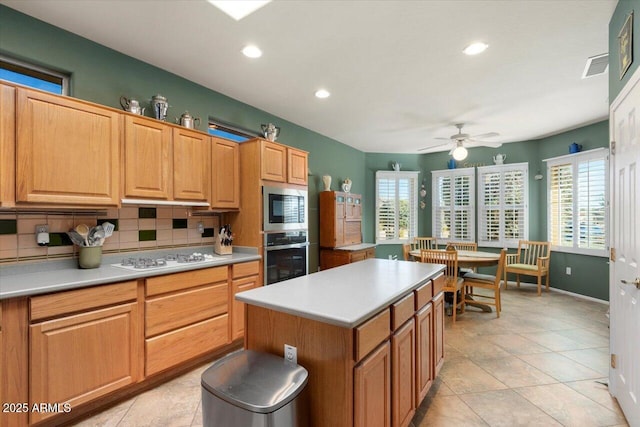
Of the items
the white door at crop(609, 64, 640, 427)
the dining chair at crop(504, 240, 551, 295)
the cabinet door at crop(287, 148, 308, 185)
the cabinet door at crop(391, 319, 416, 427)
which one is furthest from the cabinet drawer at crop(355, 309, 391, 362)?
the dining chair at crop(504, 240, 551, 295)

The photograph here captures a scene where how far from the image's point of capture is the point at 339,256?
4.83m

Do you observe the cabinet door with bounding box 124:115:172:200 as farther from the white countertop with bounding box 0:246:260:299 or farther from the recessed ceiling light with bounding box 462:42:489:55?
the recessed ceiling light with bounding box 462:42:489:55

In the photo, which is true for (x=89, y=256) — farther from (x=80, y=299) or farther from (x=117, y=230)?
(x=80, y=299)

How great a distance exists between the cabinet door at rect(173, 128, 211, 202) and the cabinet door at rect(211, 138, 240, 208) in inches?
2.9

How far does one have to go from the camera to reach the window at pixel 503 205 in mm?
5707

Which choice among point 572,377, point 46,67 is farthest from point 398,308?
point 46,67

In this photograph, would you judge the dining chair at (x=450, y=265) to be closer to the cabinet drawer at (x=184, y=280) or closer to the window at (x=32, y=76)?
the cabinet drawer at (x=184, y=280)

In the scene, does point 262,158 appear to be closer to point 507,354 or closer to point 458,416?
point 458,416

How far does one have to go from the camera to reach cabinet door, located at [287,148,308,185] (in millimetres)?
3650


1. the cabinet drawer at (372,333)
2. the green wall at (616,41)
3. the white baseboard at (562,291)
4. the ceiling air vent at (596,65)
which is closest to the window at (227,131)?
the cabinet drawer at (372,333)

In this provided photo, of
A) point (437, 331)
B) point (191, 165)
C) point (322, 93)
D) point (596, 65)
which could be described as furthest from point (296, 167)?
point (596, 65)

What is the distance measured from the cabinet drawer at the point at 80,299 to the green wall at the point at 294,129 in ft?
5.06

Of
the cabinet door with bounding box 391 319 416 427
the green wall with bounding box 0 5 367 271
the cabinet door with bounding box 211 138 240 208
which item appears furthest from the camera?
the cabinet door with bounding box 211 138 240 208

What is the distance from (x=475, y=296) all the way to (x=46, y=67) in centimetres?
572
